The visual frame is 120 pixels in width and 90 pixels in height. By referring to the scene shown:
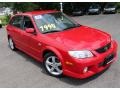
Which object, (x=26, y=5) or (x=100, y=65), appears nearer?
(x=100, y=65)

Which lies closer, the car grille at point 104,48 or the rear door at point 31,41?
the car grille at point 104,48

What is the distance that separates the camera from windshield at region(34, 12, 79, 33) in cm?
614

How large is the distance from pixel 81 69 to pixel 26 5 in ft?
Answer: 88.8

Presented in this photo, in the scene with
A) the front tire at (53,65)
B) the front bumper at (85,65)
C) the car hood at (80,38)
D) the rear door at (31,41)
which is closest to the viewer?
the front bumper at (85,65)

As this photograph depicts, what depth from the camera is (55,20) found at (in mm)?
6457

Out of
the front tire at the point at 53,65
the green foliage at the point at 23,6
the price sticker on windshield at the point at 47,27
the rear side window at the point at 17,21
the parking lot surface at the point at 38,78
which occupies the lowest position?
the green foliage at the point at 23,6

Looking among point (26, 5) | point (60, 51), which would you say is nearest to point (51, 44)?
point (60, 51)

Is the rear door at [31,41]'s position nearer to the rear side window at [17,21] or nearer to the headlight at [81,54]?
the rear side window at [17,21]

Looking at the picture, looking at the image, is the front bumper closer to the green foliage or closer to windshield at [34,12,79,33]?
windshield at [34,12,79,33]

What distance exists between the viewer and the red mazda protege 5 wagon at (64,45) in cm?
491

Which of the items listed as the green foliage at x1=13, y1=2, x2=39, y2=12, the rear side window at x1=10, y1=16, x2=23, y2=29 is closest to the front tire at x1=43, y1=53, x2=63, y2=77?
the rear side window at x1=10, y1=16, x2=23, y2=29

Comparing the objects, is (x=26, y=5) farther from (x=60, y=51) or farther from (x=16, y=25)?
(x=60, y=51)

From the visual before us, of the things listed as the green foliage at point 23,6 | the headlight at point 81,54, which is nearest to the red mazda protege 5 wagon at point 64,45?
the headlight at point 81,54

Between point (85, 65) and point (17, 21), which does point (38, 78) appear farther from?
point (17, 21)
